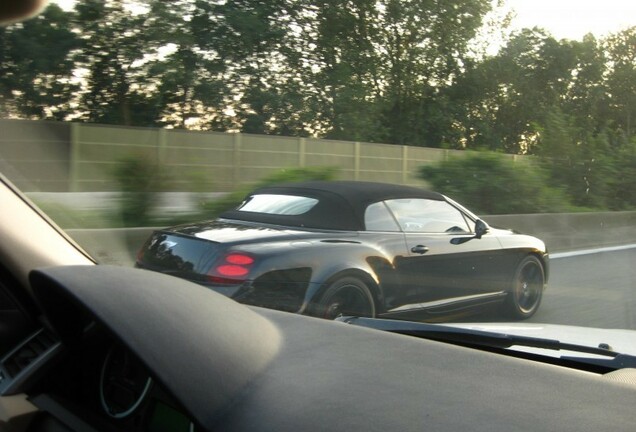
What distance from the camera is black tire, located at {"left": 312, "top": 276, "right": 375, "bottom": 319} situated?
528 centimetres

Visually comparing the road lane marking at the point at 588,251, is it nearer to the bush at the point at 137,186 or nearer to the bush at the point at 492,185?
the bush at the point at 492,185

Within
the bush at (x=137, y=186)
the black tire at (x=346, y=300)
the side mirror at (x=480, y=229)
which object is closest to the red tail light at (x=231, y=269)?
the black tire at (x=346, y=300)

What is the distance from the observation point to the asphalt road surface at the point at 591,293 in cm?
647

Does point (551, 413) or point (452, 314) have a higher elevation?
point (551, 413)

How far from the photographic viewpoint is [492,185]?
14695 millimetres

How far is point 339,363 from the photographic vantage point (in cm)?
225

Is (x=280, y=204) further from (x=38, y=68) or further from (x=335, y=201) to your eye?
(x=38, y=68)

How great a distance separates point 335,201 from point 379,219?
0.45 meters

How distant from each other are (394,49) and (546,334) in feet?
84.0

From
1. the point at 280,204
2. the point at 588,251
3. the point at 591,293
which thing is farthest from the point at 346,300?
the point at 588,251

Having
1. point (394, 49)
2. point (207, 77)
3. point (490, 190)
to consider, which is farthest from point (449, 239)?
point (394, 49)

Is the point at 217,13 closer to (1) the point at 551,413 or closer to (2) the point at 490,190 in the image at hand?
(2) the point at 490,190

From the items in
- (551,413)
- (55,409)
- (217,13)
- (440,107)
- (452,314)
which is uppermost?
(217,13)

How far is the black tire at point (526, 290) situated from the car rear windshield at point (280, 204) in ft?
7.95
